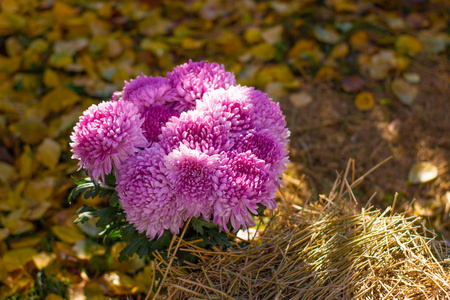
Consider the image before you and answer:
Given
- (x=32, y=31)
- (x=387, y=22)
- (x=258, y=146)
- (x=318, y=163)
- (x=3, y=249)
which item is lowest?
(x=318, y=163)

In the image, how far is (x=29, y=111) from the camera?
1854 mm

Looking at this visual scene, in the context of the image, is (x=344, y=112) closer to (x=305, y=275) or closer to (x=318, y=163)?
(x=318, y=163)

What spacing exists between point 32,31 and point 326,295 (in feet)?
6.92

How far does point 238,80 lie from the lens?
2066mm

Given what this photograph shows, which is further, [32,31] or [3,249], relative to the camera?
[32,31]

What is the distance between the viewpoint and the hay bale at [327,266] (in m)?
0.97

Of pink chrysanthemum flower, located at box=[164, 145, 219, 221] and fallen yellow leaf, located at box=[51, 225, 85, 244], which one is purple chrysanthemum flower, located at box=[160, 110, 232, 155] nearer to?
pink chrysanthemum flower, located at box=[164, 145, 219, 221]

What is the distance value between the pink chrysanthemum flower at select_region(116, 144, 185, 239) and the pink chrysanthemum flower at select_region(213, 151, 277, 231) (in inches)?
4.0

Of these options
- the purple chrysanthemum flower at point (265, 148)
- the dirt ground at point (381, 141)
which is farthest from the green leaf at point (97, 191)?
the dirt ground at point (381, 141)

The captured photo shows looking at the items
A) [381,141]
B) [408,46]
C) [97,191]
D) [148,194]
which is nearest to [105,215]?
[97,191]

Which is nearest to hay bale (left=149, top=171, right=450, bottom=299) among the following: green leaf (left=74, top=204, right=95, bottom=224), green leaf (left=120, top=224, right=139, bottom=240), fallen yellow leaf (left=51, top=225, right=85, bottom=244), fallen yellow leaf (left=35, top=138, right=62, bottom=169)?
green leaf (left=120, top=224, right=139, bottom=240)

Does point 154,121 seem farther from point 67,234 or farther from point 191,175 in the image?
point 67,234

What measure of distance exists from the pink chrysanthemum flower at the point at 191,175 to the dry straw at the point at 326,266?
18 centimetres

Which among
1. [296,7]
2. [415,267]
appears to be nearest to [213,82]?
[415,267]
